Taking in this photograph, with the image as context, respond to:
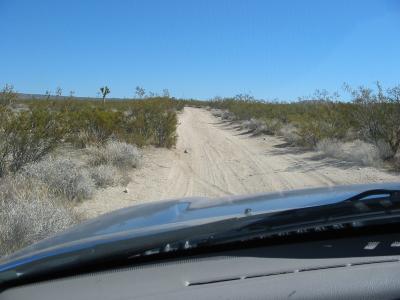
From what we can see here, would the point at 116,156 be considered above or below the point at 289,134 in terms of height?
below

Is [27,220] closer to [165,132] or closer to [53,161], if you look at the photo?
[53,161]

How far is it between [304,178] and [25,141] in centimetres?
630

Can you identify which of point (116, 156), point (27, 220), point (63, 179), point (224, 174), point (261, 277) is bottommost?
point (224, 174)

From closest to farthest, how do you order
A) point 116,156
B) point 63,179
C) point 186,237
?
1. point 186,237
2. point 63,179
3. point 116,156

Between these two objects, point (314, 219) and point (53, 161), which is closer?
point (314, 219)

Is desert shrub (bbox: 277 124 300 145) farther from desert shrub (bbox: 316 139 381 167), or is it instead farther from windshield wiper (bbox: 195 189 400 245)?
windshield wiper (bbox: 195 189 400 245)

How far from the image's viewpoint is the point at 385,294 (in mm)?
1690

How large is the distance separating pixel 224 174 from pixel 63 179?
484 centimetres

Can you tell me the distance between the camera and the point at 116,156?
14.8m

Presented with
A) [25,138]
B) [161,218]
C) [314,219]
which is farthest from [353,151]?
[314,219]

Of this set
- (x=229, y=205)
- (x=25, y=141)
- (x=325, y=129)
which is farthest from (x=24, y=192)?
(x=325, y=129)

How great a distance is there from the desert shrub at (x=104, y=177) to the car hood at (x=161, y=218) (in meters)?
7.84

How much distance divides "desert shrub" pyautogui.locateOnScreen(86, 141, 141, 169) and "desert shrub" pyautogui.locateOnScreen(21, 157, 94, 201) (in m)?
3.05

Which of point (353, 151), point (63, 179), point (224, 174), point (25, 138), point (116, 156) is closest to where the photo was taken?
point (63, 179)
